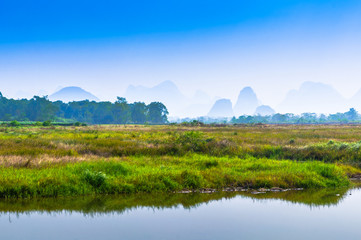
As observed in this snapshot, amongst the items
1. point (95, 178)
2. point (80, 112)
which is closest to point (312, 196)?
point (95, 178)

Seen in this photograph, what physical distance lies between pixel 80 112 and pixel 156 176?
143129mm

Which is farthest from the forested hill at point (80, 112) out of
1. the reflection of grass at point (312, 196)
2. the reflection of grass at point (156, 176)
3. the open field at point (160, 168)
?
the reflection of grass at point (312, 196)

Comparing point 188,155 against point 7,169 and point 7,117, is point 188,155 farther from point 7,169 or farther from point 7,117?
point 7,117

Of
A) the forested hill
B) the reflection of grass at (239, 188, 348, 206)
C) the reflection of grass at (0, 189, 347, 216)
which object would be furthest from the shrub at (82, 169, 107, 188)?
the forested hill

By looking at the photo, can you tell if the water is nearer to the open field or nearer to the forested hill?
the open field

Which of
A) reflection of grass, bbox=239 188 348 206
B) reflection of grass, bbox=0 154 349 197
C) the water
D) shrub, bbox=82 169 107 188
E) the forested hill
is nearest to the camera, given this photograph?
the water

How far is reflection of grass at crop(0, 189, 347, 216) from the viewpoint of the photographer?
12.2 meters

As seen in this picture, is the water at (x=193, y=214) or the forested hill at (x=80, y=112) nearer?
the water at (x=193, y=214)

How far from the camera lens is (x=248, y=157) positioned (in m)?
21.1

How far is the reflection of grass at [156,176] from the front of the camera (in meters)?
13.5

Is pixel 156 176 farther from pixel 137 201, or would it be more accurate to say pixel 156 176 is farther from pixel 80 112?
pixel 80 112

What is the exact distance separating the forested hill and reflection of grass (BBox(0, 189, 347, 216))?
121 m

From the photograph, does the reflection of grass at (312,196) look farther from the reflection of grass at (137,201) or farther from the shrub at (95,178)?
the shrub at (95,178)

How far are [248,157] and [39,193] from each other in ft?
41.9
